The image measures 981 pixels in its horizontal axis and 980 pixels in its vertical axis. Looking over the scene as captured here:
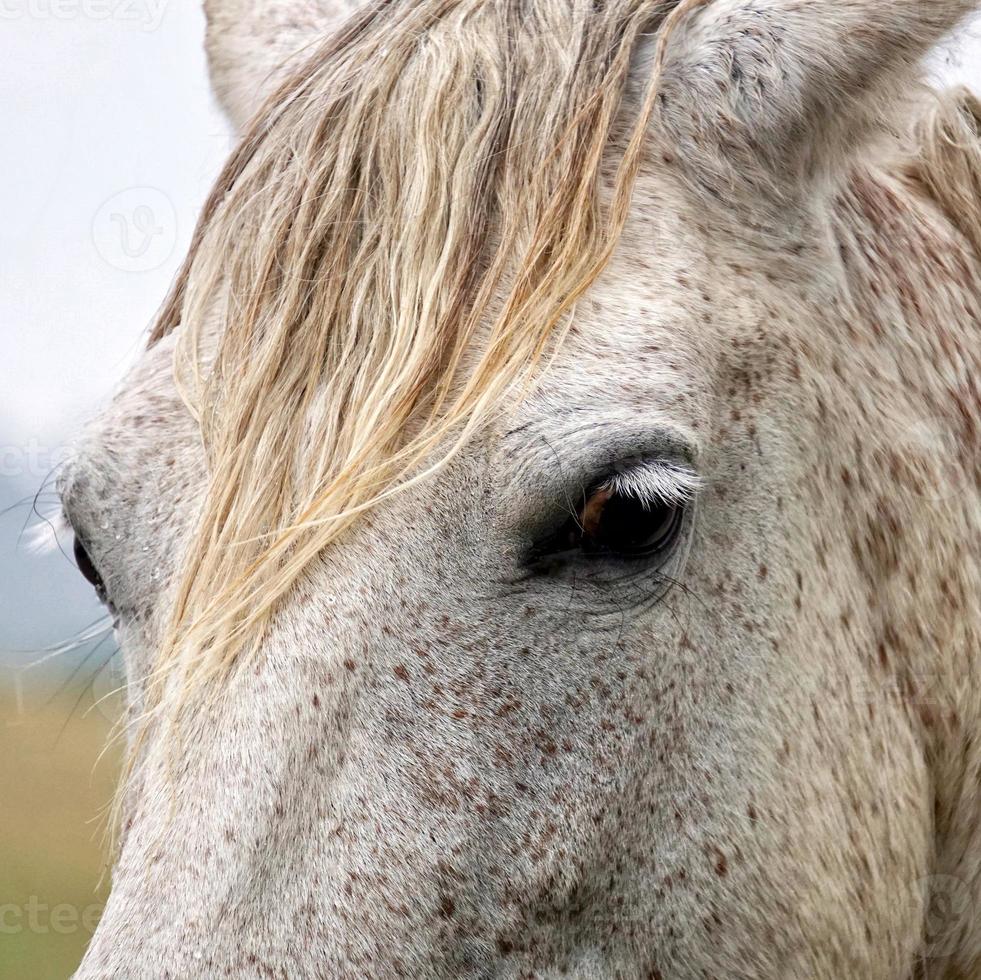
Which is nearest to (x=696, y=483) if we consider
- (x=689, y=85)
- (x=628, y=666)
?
(x=628, y=666)

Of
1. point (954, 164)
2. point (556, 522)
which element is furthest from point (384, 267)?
point (954, 164)

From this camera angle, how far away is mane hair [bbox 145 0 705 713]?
1.53 meters

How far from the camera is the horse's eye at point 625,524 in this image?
1.51m

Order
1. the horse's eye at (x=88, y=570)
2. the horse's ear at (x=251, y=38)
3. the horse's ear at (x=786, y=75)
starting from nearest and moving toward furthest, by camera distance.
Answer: the horse's ear at (x=786, y=75) < the horse's eye at (x=88, y=570) < the horse's ear at (x=251, y=38)

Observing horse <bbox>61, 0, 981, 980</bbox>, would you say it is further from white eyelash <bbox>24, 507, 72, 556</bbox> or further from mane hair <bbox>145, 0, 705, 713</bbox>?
white eyelash <bbox>24, 507, 72, 556</bbox>

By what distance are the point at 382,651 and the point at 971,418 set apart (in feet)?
3.98

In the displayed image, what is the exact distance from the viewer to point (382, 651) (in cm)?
146

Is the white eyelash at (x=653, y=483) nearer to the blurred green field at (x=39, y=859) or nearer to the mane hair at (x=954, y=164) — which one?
the mane hair at (x=954, y=164)

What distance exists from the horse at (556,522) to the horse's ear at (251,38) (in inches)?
21.4

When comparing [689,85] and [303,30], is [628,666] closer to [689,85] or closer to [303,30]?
[689,85]

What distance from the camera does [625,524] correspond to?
5.00ft

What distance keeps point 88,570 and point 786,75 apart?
59.7 inches

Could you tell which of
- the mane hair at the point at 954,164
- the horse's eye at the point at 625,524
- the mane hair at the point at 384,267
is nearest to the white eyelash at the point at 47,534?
the mane hair at the point at 384,267

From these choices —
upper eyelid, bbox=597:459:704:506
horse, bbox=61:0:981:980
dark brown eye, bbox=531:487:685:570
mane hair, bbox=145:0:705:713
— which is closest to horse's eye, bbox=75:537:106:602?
horse, bbox=61:0:981:980
